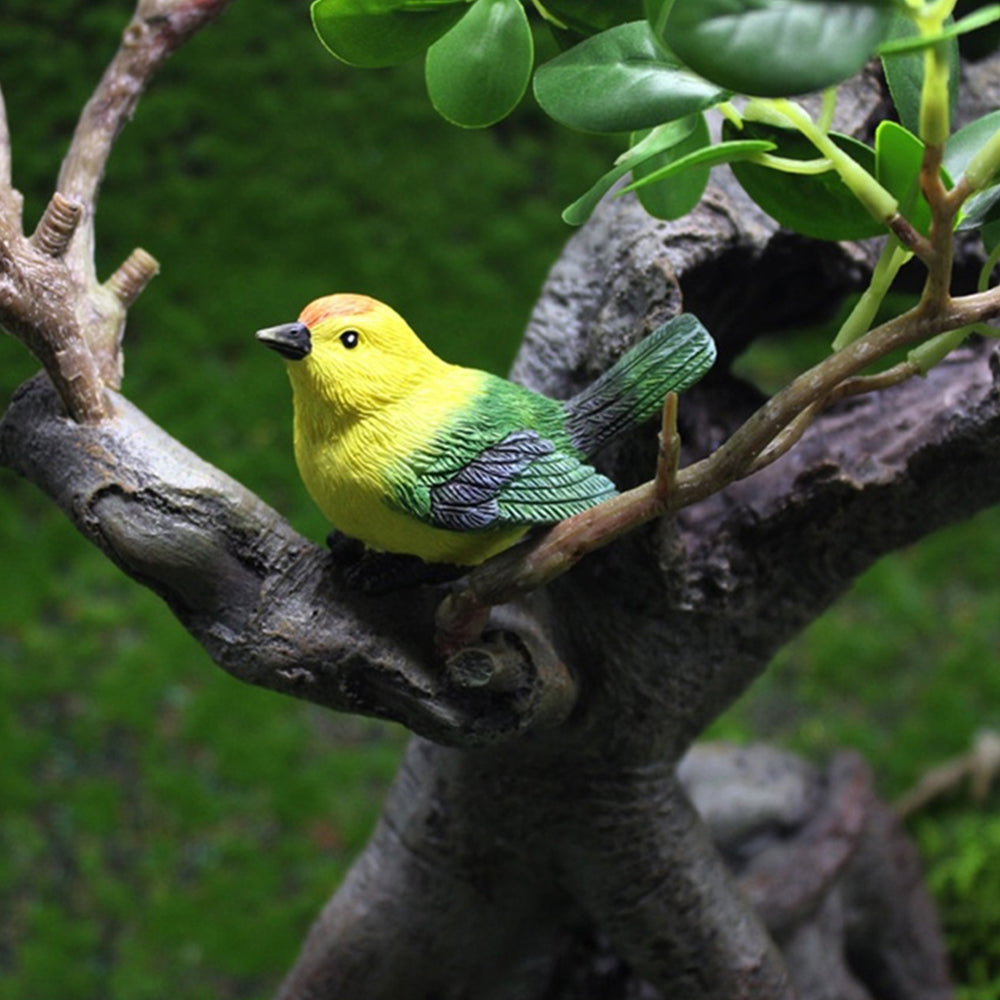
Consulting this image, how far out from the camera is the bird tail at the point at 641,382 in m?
0.71

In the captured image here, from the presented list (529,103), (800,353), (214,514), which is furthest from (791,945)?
(529,103)

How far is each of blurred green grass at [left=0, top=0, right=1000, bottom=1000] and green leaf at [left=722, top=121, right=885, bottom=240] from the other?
50.4 inches

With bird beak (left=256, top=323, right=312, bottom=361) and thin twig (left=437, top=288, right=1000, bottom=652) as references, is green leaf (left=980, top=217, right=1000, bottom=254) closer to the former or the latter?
thin twig (left=437, top=288, right=1000, bottom=652)

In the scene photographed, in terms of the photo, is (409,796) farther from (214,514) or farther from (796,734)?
(796,734)

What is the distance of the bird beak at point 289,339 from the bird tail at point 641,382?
17cm

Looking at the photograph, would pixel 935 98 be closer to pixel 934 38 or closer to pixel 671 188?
pixel 934 38

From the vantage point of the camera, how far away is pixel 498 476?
70 centimetres

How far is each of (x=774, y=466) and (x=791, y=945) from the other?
66 cm

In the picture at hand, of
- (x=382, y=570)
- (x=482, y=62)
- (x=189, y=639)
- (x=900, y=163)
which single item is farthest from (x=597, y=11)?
(x=189, y=639)

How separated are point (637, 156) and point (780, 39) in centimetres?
→ 15

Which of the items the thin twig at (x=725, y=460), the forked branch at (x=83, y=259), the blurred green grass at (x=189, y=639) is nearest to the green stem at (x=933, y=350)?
the thin twig at (x=725, y=460)

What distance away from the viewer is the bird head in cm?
69

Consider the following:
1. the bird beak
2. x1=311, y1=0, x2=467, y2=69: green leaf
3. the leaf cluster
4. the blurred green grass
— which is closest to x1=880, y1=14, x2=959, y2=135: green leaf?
the leaf cluster

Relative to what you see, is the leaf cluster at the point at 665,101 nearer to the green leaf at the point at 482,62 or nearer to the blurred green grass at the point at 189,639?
the green leaf at the point at 482,62
